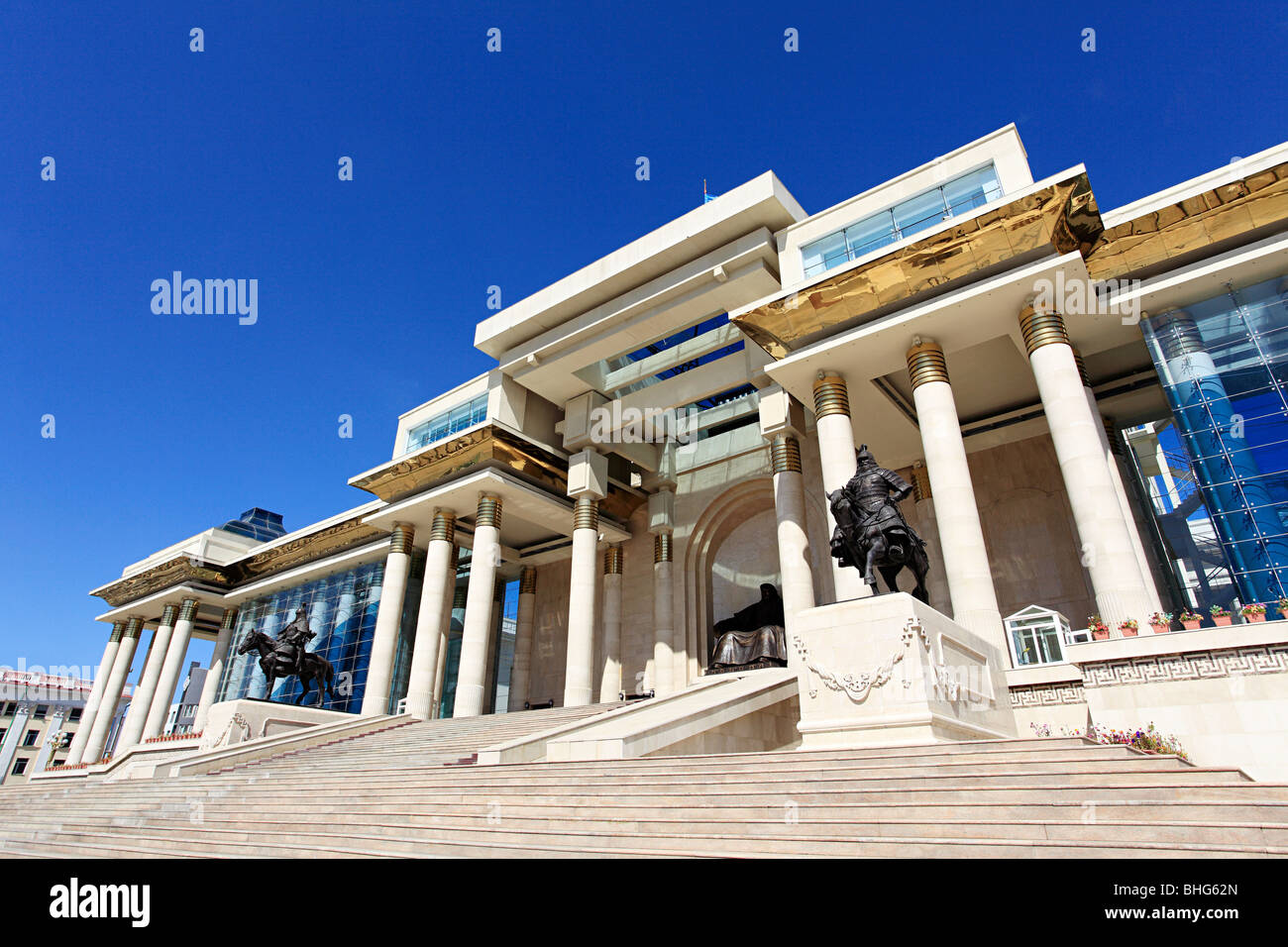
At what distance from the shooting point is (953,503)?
1342cm

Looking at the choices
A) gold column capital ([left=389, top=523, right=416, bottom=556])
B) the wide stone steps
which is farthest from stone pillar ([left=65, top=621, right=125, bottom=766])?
the wide stone steps

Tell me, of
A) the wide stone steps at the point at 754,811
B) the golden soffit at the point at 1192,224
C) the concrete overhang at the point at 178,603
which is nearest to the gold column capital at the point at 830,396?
the golden soffit at the point at 1192,224

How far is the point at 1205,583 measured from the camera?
55.1 ft

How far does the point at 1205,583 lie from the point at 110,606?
151 feet

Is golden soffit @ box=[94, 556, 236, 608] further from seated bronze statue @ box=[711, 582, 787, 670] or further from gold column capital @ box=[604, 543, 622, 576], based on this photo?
seated bronze statue @ box=[711, 582, 787, 670]

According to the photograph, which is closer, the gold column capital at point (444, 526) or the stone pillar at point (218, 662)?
the gold column capital at point (444, 526)

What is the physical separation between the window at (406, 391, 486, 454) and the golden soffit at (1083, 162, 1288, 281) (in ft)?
57.0

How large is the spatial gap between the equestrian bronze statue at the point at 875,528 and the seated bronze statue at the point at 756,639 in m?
8.38

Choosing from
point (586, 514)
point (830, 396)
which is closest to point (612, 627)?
point (586, 514)

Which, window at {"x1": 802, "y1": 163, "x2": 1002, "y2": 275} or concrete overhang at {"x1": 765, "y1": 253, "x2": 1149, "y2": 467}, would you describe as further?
window at {"x1": 802, "y1": 163, "x2": 1002, "y2": 275}

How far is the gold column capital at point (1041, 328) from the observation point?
13578 mm

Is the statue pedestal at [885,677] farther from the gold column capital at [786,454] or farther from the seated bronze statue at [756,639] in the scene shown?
the seated bronze statue at [756,639]

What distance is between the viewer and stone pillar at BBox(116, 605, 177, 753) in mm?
31859

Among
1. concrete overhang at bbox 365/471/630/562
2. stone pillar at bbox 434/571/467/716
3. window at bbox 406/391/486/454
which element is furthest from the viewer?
window at bbox 406/391/486/454
